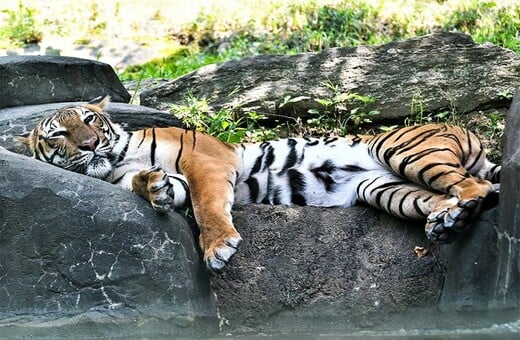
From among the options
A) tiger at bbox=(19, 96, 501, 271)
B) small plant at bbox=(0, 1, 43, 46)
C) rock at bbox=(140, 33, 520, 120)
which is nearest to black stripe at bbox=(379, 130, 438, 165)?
tiger at bbox=(19, 96, 501, 271)

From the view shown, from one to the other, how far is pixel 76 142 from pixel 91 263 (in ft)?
3.53

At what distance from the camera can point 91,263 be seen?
12.8 ft

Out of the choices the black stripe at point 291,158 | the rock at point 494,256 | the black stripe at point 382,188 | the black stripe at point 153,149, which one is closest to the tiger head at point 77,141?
the black stripe at point 153,149

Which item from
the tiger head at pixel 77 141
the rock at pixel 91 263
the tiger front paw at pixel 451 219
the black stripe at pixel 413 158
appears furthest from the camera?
the tiger head at pixel 77 141

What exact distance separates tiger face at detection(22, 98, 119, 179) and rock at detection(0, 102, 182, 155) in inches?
17.8

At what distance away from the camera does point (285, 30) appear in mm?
9969

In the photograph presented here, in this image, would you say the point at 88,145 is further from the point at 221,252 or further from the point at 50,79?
the point at 50,79

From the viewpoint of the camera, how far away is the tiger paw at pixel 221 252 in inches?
157

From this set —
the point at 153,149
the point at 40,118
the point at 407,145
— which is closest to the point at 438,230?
the point at 407,145

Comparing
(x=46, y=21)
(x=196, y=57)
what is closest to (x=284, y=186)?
(x=196, y=57)

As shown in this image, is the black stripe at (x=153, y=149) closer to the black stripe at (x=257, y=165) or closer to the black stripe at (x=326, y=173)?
the black stripe at (x=257, y=165)

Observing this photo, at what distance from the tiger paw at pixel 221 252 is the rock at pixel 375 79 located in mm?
2980

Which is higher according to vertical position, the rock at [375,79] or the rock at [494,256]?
the rock at [494,256]

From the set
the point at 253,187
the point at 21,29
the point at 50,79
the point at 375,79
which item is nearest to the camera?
the point at 253,187
